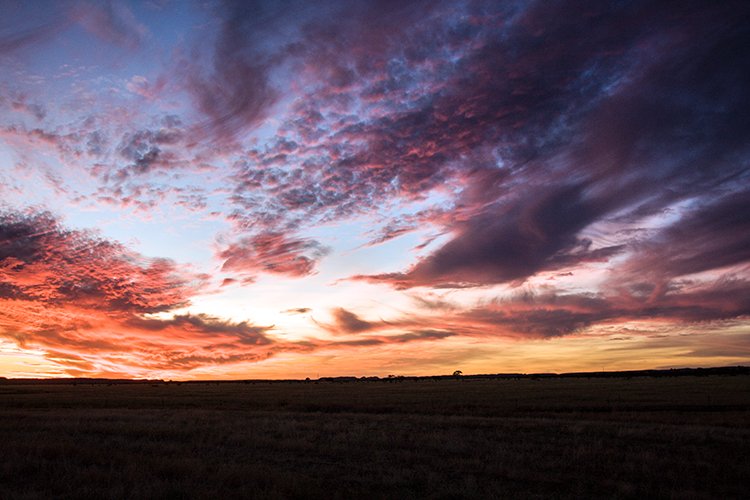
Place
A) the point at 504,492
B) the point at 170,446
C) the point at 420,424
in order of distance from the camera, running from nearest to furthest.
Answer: the point at 504,492 → the point at 170,446 → the point at 420,424

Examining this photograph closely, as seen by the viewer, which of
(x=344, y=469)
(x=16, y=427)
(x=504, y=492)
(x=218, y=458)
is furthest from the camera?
(x=16, y=427)

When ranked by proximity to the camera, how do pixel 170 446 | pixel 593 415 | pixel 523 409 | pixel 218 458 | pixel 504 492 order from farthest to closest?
pixel 523 409, pixel 593 415, pixel 170 446, pixel 218 458, pixel 504 492

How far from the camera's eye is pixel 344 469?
15328 mm

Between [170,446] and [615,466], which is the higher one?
[170,446]

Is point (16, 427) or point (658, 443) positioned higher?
point (16, 427)

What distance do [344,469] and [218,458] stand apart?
4387 mm

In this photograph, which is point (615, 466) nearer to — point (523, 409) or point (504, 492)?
point (504, 492)

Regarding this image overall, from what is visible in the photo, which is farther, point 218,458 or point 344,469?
point 218,458

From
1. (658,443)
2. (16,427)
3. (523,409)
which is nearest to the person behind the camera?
(658,443)

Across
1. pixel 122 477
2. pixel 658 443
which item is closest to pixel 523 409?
pixel 658 443

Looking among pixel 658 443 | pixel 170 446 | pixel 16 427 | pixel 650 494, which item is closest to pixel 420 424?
pixel 658 443

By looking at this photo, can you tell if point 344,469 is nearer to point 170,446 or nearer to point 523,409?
point 170,446

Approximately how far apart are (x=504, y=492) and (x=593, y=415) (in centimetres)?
2454

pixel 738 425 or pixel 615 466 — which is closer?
pixel 615 466
